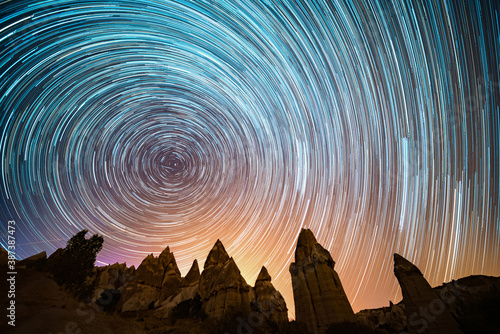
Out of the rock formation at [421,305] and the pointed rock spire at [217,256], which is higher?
the pointed rock spire at [217,256]

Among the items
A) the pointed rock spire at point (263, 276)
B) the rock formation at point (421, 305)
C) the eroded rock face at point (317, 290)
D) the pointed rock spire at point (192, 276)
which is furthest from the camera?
the pointed rock spire at point (192, 276)

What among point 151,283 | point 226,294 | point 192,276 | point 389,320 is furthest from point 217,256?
point 389,320

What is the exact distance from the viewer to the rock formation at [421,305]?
59.6 feet

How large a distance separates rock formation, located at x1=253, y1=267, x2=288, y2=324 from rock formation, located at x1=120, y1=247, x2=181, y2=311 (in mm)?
17804

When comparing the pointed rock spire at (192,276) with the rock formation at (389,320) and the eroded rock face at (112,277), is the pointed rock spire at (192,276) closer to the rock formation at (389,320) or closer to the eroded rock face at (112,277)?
the eroded rock face at (112,277)

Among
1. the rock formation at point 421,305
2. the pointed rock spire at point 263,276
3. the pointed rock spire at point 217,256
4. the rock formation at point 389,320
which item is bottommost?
the rock formation at point 389,320

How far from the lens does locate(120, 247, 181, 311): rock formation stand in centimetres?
3484

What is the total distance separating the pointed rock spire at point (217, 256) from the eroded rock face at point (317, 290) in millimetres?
18677

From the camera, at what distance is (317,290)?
24359 mm

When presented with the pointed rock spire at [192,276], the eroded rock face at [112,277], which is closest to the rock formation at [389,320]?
the pointed rock spire at [192,276]

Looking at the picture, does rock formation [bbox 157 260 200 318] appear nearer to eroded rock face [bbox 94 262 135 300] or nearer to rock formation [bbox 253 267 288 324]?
rock formation [bbox 253 267 288 324]

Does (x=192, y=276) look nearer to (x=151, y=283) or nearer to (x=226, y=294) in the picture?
(x=151, y=283)

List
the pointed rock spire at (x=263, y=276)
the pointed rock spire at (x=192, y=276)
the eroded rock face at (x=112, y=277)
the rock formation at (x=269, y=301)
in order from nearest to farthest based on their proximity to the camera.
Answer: the rock formation at (x=269, y=301) < the pointed rock spire at (x=263, y=276) < the pointed rock spire at (x=192, y=276) < the eroded rock face at (x=112, y=277)

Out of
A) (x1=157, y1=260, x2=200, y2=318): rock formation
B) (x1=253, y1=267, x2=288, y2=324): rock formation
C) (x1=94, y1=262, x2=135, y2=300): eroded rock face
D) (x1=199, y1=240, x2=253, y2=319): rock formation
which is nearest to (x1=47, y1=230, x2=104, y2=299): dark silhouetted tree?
(x1=157, y1=260, x2=200, y2=318): rock formation
